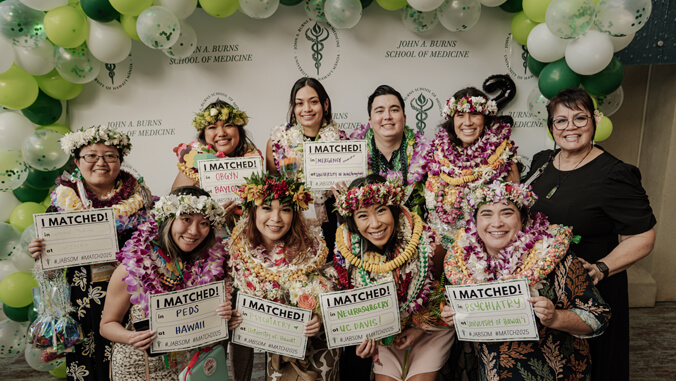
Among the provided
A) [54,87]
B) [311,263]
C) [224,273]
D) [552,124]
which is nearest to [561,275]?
[552,124]

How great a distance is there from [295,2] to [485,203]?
265 centimetres

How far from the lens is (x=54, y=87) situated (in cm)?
368

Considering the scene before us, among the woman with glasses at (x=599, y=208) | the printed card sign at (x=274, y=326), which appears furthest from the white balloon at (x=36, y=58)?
the woman with glasses at (x=599, y=208)

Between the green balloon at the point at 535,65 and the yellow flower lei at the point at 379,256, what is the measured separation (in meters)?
2.21

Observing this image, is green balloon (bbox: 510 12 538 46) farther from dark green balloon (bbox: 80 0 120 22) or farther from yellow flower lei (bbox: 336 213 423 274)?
dark green balloon (bbox: 80 0 120 22)

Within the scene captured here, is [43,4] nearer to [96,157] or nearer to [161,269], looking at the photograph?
[96,157]

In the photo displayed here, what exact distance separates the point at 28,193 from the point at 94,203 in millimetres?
1506

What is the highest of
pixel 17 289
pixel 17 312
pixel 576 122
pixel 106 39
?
pixel 106 39

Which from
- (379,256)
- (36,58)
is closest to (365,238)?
(379,256)

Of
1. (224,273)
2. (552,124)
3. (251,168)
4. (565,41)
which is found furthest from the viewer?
(565,41)

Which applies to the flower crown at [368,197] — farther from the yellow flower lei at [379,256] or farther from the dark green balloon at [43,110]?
the dark green balloon at [43,110]

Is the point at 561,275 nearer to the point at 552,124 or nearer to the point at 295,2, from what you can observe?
the point at 552,124

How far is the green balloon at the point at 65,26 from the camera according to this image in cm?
330

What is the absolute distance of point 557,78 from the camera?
139 inches
